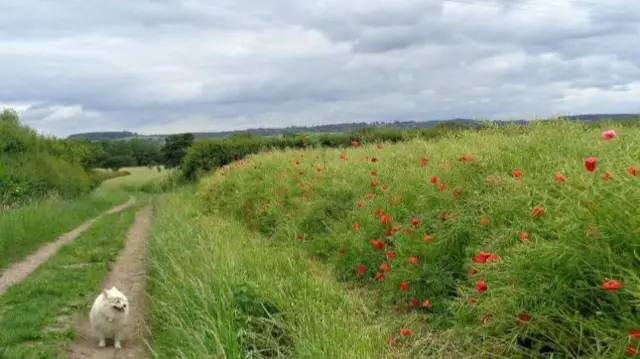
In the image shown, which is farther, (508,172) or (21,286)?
(21,286)

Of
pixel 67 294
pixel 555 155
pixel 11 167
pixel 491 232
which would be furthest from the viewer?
pixel 11 167

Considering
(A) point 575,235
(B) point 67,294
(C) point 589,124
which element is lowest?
(B) point 67,294

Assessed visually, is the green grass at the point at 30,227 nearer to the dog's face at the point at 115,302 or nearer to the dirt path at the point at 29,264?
the dirt path at the point at 29,264

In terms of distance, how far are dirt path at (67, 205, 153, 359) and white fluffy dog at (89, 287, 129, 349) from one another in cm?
13

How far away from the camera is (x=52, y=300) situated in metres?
10.1

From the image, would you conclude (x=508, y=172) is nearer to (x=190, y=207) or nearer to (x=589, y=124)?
(x=589, y=124)

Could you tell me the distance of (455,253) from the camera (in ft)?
22.2

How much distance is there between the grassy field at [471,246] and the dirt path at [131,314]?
63cm

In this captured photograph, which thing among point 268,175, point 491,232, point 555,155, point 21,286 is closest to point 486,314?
point 491,232

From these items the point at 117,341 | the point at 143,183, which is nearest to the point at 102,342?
the point at 117,341

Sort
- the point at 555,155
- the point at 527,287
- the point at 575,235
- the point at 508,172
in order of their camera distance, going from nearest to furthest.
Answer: the point at 575,235, the point at 527,287, the point at 555,155, the point at 508,172

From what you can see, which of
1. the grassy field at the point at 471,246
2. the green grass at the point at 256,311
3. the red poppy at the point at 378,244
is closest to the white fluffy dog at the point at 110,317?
the green grass at the point at 256,311

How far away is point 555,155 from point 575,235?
2.90 metres

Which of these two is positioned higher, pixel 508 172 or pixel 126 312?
pixel 508 172
